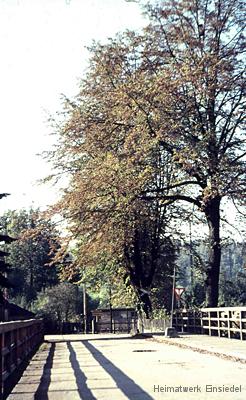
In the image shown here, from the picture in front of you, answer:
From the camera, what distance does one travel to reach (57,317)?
234 feet

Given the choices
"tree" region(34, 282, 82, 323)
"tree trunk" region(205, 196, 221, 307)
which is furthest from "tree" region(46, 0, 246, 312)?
"tree" region(34, 282, 82, 323)

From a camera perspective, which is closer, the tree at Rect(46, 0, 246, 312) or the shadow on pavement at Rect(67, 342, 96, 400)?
the shadow on pavement at Rect(67, 342, 96, 400)

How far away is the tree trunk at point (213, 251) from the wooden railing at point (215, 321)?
1.38 metres

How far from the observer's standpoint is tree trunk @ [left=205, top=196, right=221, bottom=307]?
2916 cm

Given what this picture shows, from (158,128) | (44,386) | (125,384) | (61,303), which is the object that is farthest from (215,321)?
(61,303)

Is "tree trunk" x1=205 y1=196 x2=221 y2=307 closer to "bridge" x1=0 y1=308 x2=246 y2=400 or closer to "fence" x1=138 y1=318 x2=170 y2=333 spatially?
"fence" x1=138 y1=318 x2=170 y2=333

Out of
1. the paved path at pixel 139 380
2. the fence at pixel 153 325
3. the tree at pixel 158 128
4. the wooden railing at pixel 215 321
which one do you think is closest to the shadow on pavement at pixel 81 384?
the paved path at pixel 139 380

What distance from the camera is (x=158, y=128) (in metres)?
27.3

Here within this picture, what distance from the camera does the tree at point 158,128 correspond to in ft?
87.2

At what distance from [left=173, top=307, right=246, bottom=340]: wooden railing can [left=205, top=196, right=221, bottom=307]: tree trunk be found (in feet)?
4.54

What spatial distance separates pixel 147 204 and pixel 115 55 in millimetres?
8243

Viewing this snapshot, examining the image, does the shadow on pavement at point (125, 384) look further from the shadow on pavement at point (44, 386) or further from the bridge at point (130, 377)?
the shadow on pavement at point (44, 386)

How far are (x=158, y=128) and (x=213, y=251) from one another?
23.7 ft

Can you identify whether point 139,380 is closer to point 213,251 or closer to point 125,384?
point 125,384
